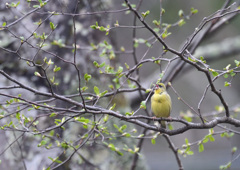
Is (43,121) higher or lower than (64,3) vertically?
lower

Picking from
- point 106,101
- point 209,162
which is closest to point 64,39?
point 106,101

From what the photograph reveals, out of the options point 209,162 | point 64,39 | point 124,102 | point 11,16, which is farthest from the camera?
point 209,162

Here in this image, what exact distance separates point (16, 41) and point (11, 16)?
56 centimetres

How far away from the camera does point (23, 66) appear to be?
12.7ft

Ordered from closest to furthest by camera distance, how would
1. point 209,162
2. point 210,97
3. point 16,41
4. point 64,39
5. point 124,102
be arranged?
point 16,41 → point 64,39 → point 124,102 → point 209,162 → point 210,97

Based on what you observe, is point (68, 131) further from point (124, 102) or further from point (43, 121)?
point (124, 102)

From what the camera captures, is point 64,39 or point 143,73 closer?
point 64,39

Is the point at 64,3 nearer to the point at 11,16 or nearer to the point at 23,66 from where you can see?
the point at 11,16

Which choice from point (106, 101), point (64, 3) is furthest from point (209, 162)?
point (64, 3)

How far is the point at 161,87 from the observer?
13.2 ft

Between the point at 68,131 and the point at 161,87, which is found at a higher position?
the point at 161,87

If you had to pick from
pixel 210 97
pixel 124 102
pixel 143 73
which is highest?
pixel 143 73

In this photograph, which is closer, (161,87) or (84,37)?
(161,87)

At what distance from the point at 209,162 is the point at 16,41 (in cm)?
471
